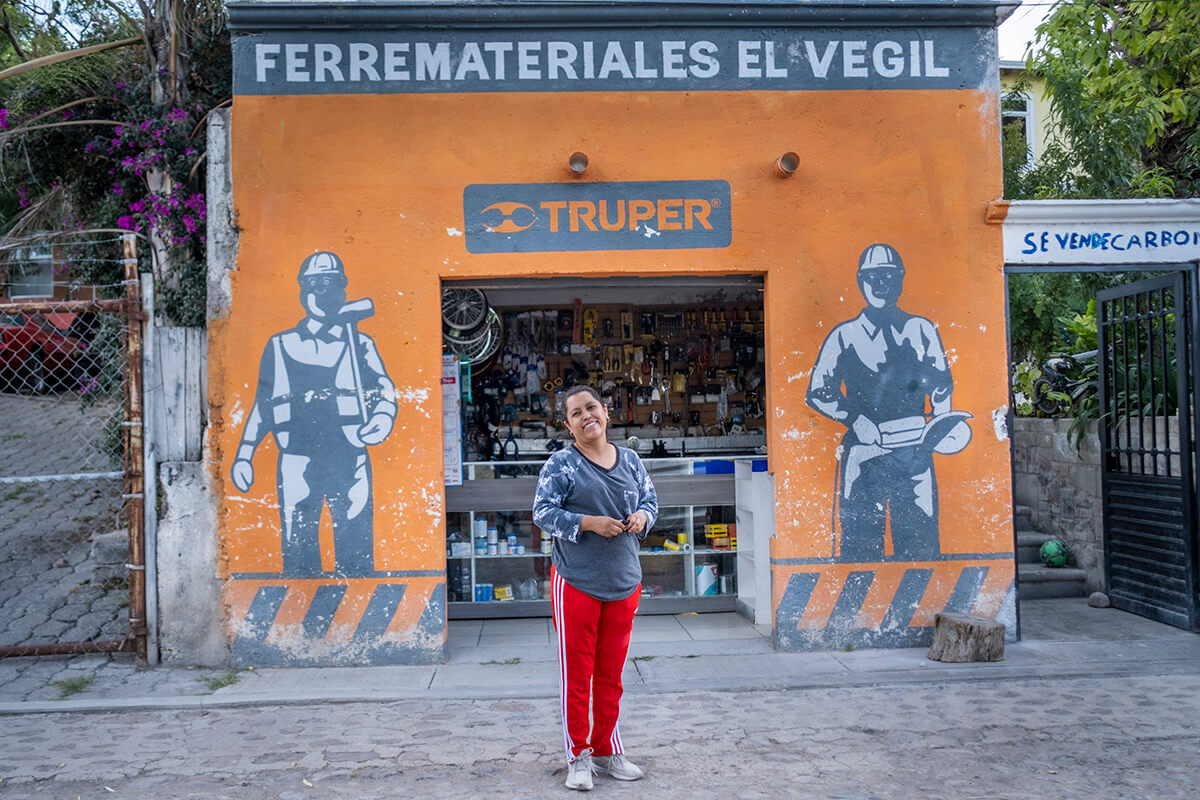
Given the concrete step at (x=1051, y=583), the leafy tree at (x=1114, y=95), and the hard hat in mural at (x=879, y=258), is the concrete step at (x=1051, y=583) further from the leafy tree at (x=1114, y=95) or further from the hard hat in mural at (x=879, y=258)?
the leafy tree at (x=1114, y=95)

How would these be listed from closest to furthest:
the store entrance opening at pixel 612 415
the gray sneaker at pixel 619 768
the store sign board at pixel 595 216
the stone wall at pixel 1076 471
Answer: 1. the gray sneaker at pixel 619 768
2. the store sign board at pixel 595 216
3. the stone wall at pixel 1076 471
4. the store entrance opening at pixel 612 415

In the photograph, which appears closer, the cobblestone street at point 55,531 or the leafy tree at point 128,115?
the cobblestone street at point 55,531

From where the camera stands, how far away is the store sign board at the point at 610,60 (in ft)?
22.0

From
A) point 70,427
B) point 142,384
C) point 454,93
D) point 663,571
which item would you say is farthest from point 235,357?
point 70,427

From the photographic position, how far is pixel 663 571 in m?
8.10

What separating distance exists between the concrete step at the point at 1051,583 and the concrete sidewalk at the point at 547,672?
1232 millimetres

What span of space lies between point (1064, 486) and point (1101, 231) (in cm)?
313

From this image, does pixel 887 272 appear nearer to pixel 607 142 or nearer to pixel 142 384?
pixel 607 142

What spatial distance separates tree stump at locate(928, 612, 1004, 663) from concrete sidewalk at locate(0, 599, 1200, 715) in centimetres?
7

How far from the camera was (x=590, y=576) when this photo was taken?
4.38 m

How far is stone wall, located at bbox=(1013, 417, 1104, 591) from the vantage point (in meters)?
8.67

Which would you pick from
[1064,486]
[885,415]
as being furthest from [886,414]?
[1064,486]

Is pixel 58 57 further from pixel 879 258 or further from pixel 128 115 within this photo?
pixel 879 258

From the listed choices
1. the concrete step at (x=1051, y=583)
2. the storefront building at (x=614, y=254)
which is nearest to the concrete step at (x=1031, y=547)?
the concrete step at (x=1051, y=583)
